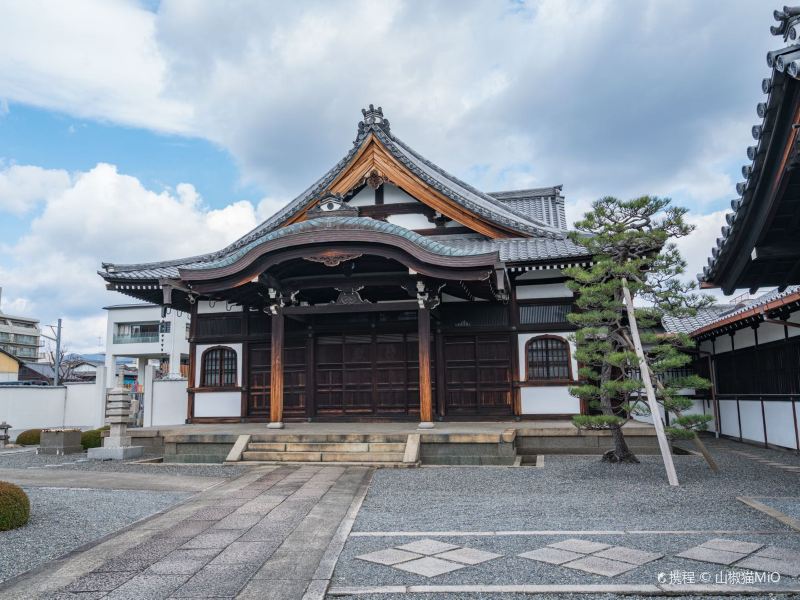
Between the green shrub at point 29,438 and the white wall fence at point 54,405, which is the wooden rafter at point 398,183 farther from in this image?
the white wall fence at point 54,405

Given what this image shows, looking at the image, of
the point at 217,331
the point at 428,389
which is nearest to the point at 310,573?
the point at 428,389

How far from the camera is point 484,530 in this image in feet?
20.6

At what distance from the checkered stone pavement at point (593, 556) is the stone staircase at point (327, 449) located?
546 cm

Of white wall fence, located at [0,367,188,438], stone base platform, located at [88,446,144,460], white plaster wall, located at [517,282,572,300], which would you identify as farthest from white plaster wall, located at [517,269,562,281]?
white wall fence, located at [0,367,188,438]

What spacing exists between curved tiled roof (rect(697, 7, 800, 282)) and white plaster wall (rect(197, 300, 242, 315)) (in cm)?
1242

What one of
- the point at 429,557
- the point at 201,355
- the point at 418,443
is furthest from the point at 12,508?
the point at 201,355

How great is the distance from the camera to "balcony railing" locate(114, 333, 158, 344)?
141 ft

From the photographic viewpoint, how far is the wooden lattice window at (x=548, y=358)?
14266 mm

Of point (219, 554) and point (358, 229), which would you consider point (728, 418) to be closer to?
point (358, 229)

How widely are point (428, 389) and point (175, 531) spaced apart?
6.75 meters

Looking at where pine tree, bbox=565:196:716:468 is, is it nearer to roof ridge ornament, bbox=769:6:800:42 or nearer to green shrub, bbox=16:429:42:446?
roof ridge ornament, bbox=769:6:800:42

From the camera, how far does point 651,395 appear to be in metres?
9.30

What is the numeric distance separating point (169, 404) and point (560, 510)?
13.0 metres

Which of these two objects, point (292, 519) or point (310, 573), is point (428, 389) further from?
point (310, 573)
